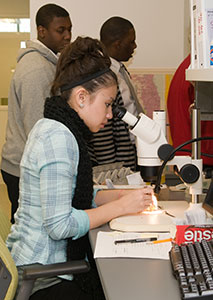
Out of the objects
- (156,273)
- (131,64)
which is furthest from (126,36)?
(156,273)

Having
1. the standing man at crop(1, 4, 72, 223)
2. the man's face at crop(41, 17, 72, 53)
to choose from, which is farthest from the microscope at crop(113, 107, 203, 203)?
the man's face at crop(41, 17, 72, 53)

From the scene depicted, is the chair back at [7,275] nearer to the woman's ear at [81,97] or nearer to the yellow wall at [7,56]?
→ the woman's ear at [81,97]

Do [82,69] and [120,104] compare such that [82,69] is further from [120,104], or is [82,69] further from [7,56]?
[7,56]

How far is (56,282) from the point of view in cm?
168

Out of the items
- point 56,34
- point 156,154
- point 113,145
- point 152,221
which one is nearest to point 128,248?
point 152,221

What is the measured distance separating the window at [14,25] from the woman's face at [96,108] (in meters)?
7.51

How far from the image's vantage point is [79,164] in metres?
1.75

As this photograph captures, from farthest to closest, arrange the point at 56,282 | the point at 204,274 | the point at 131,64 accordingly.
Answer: the point at 131,64 → the point at 56,282 → the point at 204,274

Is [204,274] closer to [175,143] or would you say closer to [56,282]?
[56,282]

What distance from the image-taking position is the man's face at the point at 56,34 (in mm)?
3045

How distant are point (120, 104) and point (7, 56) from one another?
6509 mm

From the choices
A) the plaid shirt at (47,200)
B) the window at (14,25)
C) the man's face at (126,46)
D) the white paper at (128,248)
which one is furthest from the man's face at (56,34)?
the window at (14,25)

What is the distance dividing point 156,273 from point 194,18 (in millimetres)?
911

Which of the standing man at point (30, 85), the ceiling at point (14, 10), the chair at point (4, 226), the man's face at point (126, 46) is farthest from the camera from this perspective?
the ceiling at point (14, 10)
